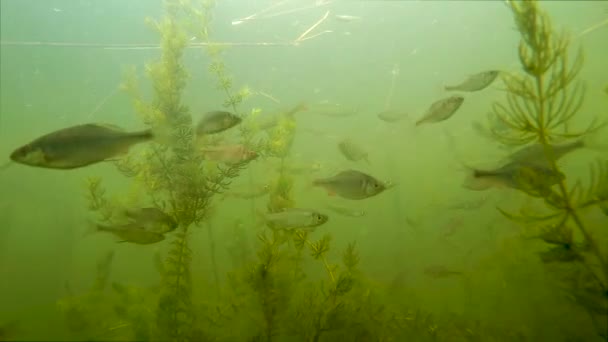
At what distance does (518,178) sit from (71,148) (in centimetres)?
405

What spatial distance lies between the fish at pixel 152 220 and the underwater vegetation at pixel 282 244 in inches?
17.3

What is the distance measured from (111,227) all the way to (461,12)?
25.8 m

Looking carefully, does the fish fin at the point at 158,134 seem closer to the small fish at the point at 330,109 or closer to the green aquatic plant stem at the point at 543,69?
the green aquatic plant stem at the point at 543,69

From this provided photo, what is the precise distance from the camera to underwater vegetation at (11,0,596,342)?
11.6 ft

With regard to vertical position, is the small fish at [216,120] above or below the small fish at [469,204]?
above

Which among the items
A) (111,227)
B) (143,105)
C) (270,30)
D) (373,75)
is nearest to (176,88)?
(143,105)

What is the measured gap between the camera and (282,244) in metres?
5.55

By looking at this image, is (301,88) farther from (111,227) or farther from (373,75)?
(111,227)

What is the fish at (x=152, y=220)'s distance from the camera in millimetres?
3840

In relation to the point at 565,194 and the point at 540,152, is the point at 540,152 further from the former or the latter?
the point at 565,194

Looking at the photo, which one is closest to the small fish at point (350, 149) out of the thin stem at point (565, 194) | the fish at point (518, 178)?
the fish at point (518, 178)

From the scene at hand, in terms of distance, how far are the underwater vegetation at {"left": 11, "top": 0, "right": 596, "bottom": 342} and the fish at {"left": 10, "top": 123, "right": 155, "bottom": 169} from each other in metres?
0.88

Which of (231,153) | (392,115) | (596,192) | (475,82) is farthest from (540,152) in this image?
(231,153)

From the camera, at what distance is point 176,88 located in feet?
18.8
